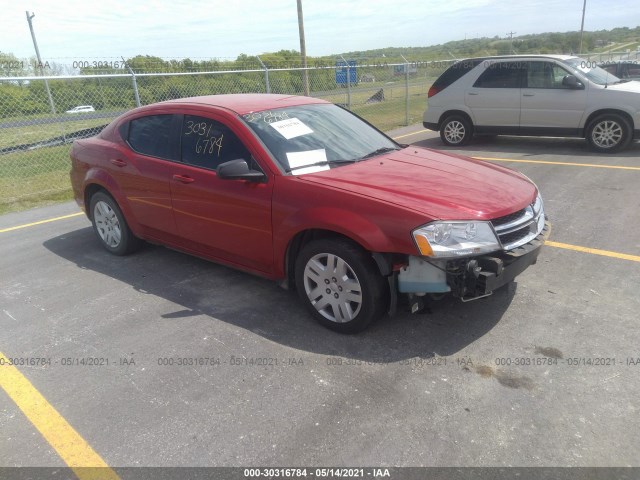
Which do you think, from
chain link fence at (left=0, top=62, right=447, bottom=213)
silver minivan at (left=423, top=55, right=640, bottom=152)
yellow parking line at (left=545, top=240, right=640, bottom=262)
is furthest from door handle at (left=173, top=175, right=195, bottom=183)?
silver minivan at (left=423, top=55, right=640, bottom=152)

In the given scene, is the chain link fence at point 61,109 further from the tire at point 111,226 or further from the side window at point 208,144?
the side window at point 208,144

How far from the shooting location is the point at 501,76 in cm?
1010

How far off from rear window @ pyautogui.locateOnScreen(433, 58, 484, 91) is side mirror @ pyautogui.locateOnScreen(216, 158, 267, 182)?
818cm

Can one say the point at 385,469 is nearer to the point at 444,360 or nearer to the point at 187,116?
the point at 444,360

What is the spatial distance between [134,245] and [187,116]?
1.60m

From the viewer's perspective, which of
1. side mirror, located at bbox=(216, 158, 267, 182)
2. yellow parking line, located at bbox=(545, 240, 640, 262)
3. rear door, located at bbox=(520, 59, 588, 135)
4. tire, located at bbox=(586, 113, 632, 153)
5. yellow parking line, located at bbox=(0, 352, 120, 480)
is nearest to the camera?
yellow parking line, located at bbox=(0, 352, 120, 480)

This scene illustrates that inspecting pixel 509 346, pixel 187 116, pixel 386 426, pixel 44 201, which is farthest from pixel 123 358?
pixel 44 201

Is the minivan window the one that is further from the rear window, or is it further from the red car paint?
the red car paint

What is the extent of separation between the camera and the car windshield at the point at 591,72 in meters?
9.41

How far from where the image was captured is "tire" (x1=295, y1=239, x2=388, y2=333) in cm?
332

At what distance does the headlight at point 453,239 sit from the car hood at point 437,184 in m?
0.06

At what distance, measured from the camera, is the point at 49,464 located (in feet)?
8.17

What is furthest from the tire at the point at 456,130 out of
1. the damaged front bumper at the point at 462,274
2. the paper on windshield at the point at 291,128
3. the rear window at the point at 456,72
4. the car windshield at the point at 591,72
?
the damaged front bumper at the point at 462,274

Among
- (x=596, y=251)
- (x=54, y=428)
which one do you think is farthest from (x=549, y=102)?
(x=54, y=428)
